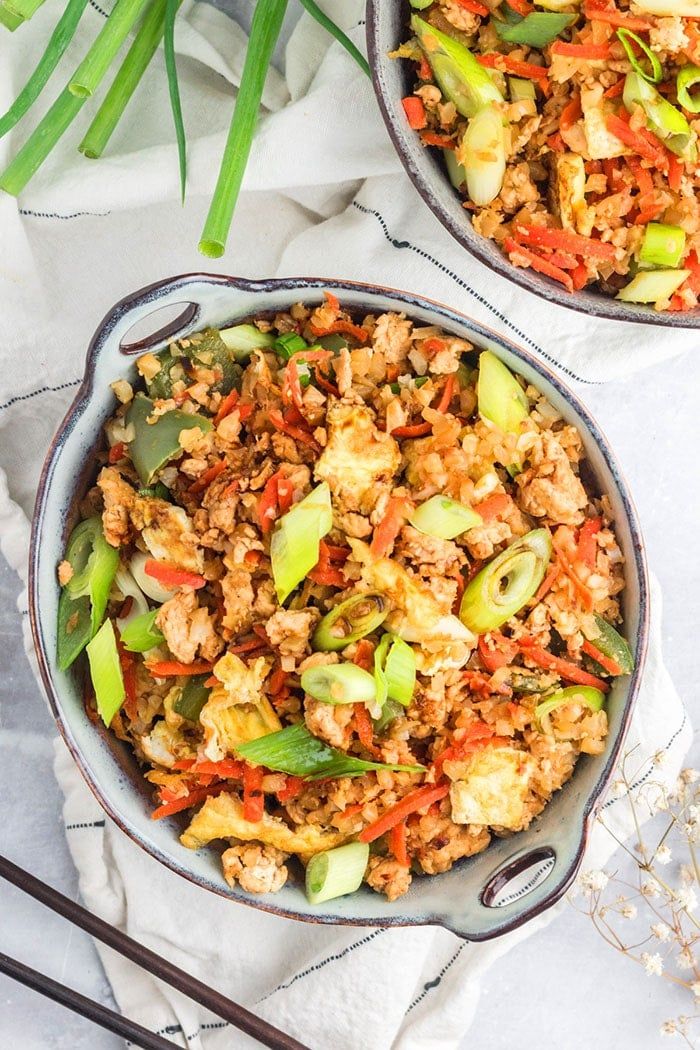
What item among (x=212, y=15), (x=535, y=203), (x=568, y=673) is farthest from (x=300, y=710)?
(x=212, y=15)

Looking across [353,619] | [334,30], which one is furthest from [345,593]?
[334,30]

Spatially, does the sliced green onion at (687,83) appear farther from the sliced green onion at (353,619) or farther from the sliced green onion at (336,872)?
the sliced green onion at (336,872)

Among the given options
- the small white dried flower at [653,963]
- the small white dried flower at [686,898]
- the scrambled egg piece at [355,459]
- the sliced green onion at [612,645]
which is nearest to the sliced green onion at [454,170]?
the scrambled egg piece at [355,459]

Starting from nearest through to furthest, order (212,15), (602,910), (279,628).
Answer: (279,628) < (212,15) < (602,910)

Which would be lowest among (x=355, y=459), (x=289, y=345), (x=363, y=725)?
(x=363, y=725)

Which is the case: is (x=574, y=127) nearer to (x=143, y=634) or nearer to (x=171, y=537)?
(x=171, y=537)

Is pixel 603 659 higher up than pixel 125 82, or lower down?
lower down

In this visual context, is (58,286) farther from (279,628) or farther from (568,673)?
(568,673)
